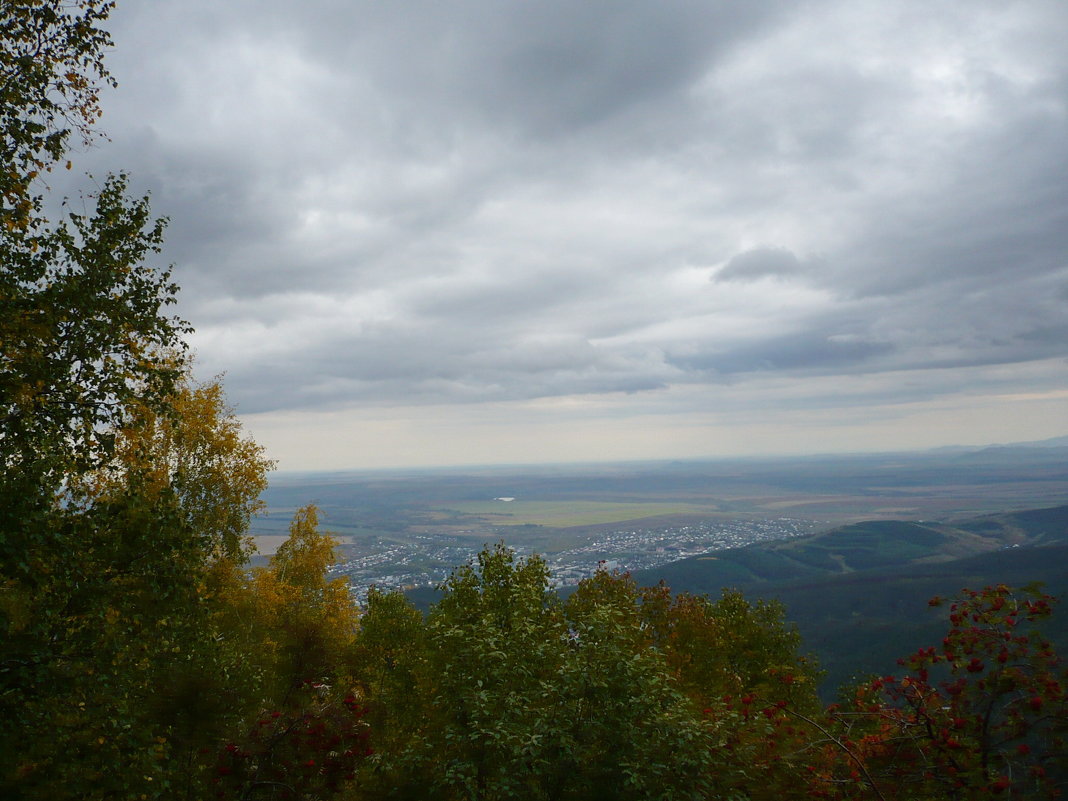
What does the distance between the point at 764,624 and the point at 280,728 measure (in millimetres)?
36555

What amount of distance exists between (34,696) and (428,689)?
16407 mm

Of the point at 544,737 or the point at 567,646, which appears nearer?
the point at 544,737

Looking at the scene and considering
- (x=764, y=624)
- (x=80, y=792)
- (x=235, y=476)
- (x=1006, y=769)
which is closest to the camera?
(x=1006, y=769)

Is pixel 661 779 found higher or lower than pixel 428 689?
higher

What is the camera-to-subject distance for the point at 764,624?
142ft

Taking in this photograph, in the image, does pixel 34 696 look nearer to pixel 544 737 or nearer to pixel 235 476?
pixel 544 737

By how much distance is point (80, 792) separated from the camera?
35.3 feet

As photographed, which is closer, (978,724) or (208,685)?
(978,724)

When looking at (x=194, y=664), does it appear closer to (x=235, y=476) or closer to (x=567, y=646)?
(x=567, y=646)

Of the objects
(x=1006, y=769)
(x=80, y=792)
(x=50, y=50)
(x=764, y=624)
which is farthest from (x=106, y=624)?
(x=764, y=624)

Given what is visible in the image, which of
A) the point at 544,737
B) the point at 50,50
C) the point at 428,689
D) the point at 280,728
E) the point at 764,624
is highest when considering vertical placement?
the point at 50,50

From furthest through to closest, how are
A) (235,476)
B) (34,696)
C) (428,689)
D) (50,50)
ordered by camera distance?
1. (235,476)
2. (428,689)
3. (50,50)
4. (34,696)

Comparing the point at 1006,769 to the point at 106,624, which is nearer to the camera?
the point at 1006,769

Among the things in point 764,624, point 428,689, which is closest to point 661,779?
point 428,689
